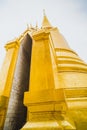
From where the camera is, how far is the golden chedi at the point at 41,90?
276cm

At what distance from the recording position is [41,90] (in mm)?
2975

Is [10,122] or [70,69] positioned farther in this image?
[70,69]

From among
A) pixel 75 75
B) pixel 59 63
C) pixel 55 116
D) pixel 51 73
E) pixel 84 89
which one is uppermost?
pixel 59 63

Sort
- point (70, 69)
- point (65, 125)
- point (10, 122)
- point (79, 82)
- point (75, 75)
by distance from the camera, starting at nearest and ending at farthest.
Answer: point (65, 125) < point (10, 122) < point (79, 82) < point (75, 75) < point (70, 69)

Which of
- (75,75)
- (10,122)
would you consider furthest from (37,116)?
(75,75)

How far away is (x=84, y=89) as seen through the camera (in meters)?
4.00

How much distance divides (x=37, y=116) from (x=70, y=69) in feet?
10.5

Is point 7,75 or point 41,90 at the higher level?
point 7,75

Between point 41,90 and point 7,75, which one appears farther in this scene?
point 7,75

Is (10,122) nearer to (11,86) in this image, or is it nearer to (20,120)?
(20,120)

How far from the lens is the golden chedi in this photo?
276 centimetres

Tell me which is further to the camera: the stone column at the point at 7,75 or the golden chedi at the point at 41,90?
the stone column at the point at 7,75

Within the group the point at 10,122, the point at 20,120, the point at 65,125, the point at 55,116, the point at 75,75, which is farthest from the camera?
the point at 75,75

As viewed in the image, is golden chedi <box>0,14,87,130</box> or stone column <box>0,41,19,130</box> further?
stone column <box>0,41,19,130</box>
